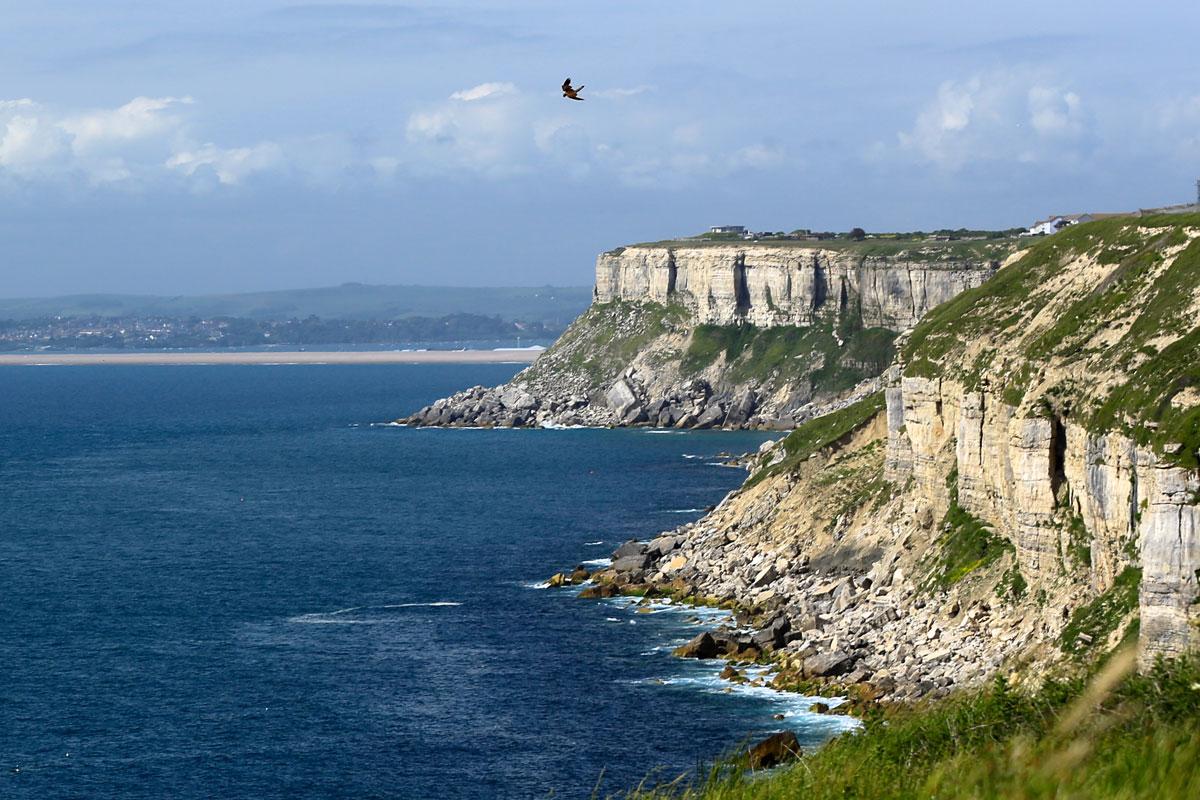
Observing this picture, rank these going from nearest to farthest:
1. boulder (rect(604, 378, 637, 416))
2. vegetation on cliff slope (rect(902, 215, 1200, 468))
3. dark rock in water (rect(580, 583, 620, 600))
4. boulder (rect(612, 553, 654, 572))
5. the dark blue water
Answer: vegetation on cliff slope (rect(902, 215, 1200, 468)), the dark blue water, dark rock in water (rect(580, 583, 620, 600)), boulder (rect(612, 553, 654, 572)), boulder (rect(604, 378, 637, 416))

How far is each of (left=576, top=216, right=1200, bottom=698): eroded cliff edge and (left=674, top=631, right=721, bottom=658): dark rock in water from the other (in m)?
1.22

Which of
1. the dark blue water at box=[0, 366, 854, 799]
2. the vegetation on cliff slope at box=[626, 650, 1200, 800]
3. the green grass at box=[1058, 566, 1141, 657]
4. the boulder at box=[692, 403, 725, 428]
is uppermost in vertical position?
the vegetation on cliff slope at box=[626, 650, 1200, 800]

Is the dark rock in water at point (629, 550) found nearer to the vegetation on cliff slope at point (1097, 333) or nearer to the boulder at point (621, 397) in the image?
the vegetation on cliff slope at point (1097, 333)

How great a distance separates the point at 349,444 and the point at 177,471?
1003 inches

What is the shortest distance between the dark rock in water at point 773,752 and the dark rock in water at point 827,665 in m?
16.7

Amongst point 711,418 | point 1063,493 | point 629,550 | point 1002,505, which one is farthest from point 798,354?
point 1063,493

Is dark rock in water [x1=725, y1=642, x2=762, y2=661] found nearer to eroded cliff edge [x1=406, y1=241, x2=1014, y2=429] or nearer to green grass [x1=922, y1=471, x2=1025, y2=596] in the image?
green grass [x1=922, y1=471, x2=1025, y2=596]

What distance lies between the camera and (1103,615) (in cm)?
5141

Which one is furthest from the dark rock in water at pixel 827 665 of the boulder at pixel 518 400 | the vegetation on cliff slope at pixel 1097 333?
the boulder at pixel 518 400

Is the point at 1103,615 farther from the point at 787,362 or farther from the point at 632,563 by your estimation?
the point at 787,362

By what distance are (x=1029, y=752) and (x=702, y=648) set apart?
48375 mm

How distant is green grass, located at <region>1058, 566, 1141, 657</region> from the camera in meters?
50.4

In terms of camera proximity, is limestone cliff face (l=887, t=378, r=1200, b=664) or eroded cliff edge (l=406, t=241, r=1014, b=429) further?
eroded cliff edge (l=406, t=241, r=1014, b=429)

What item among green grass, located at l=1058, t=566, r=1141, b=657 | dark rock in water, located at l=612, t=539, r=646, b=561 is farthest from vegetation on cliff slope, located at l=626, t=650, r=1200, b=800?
dark rock in water, located at l=612, t=539, r=646, b=561
